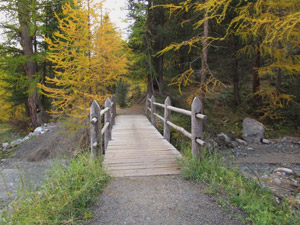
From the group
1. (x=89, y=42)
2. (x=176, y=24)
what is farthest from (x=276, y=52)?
(x=89, y=42)

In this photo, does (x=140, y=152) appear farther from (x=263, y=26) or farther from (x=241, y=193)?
(x=263, y=26)

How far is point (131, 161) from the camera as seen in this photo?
4.49 meters

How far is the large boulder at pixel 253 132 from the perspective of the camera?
10227 mm

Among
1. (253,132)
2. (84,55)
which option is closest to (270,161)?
(253,132)

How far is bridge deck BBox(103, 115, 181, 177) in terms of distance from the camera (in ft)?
13.1

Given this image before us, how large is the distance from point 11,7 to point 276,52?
14152 millimetres

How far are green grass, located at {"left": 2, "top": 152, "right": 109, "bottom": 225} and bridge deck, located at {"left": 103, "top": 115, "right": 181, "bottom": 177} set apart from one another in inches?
32.2

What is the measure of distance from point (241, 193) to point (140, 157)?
2.44 m

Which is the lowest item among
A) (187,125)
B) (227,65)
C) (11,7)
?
(187,125)

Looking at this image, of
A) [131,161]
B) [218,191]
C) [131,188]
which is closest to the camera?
[218,191]

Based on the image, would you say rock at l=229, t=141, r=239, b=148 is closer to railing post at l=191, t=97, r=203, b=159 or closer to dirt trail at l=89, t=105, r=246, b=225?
railing post at l=191, t=97, r=203, b=159

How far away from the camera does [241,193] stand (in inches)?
111

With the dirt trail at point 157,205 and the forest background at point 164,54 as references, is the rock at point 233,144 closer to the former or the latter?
the forest background at point 164,54

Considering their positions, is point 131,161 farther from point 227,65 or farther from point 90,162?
point 227,65
